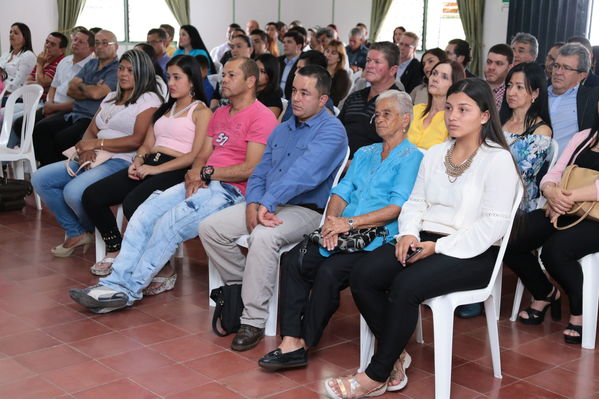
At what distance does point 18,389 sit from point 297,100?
1656 millimetres

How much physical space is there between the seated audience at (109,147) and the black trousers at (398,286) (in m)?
2.05

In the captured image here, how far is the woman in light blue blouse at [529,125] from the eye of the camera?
3.53m

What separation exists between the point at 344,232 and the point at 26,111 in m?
3.73

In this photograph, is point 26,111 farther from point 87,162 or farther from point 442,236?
point 442,236

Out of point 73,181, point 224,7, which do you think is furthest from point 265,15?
point 73,181

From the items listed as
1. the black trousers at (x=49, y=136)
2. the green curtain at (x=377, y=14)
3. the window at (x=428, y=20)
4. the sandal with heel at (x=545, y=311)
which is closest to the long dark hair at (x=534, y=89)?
the sandal with heel at (x=545, y=311)

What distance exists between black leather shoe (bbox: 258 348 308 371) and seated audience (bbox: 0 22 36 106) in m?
5.28

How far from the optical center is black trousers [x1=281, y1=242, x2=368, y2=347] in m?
3.02

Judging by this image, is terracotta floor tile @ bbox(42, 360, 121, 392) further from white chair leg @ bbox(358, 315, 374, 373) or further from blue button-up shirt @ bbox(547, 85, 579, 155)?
blue button-up shirt @ bbox(547, 85, 579, 155)

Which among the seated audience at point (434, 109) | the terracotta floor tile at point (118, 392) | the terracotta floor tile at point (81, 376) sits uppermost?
the seated audience at point (434, 109)

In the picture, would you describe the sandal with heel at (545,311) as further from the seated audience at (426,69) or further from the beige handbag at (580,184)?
the seated audience at (426,69)

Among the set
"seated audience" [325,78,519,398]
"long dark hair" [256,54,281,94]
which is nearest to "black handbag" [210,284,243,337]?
"seated audience" [325,78,519,398]

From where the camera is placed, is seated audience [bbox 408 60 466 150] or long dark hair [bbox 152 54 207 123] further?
long dark hair [bbox 152 54 207 123]

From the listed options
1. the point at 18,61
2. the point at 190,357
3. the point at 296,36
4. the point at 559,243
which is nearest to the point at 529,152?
the point at 559,243
